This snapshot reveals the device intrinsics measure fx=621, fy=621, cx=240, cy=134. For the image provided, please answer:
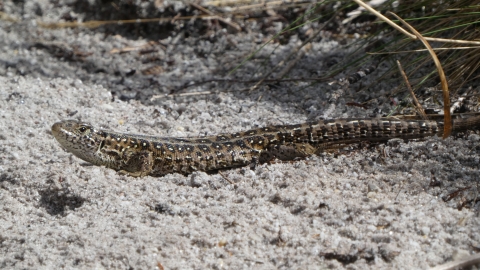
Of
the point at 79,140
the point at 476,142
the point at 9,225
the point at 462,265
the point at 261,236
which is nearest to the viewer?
the point at 462,265

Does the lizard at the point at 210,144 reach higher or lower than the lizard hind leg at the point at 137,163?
higher

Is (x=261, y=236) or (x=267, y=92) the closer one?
(x=261, y=236)

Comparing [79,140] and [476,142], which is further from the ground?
[476,142]

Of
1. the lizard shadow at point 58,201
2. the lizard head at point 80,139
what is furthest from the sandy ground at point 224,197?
the lizard head at point 80,139

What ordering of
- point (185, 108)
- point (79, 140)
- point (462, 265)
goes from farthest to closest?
point (185, 108), point (79, 140), point (462, 265)

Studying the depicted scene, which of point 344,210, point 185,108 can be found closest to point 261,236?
point 344,210

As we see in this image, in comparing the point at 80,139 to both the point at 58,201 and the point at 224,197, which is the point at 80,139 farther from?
the point at 224,197

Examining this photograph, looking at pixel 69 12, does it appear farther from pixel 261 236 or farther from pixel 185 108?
pixel 261 236

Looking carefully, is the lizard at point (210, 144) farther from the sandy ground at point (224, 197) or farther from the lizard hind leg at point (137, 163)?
the sandy ground at point (224, 197)
